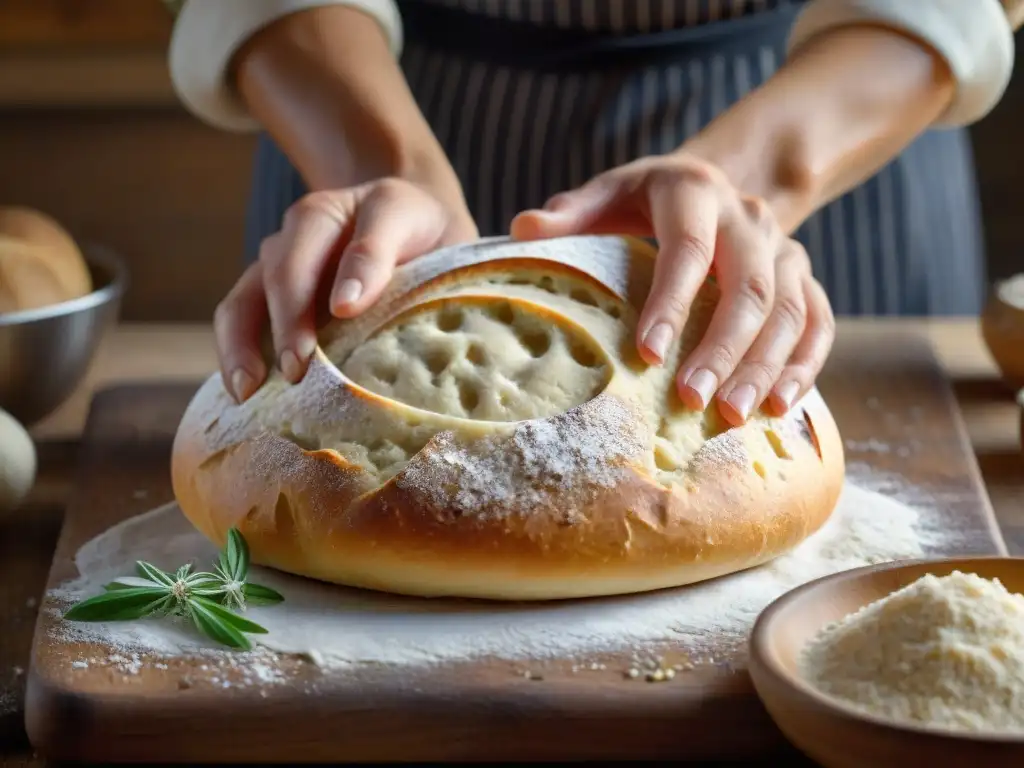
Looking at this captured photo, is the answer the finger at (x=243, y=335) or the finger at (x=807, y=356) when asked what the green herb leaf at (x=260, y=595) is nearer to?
the finger at (x=243, y=335)

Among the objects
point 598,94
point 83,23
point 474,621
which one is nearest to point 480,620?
point 474,621

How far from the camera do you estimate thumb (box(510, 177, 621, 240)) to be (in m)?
1.38

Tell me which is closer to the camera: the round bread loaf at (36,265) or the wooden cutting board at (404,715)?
the wooden cutting board at (404,715)

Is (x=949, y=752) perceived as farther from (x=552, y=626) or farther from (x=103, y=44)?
(x=103, y=44)

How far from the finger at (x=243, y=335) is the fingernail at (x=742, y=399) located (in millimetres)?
447

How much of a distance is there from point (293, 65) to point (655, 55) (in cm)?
51

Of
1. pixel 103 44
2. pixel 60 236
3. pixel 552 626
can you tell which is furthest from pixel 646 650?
pixel 103 44

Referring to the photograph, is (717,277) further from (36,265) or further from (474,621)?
(36,265)

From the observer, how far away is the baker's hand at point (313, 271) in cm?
131

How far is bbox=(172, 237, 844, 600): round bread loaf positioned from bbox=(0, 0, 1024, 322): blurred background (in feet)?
7.28

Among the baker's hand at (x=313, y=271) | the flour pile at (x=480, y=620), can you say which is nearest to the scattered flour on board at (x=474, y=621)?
the flour pile at (x=480, y=620)

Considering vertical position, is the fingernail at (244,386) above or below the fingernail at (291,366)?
below

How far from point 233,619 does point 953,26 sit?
45.9 inches

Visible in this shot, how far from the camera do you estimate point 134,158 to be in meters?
3.67
